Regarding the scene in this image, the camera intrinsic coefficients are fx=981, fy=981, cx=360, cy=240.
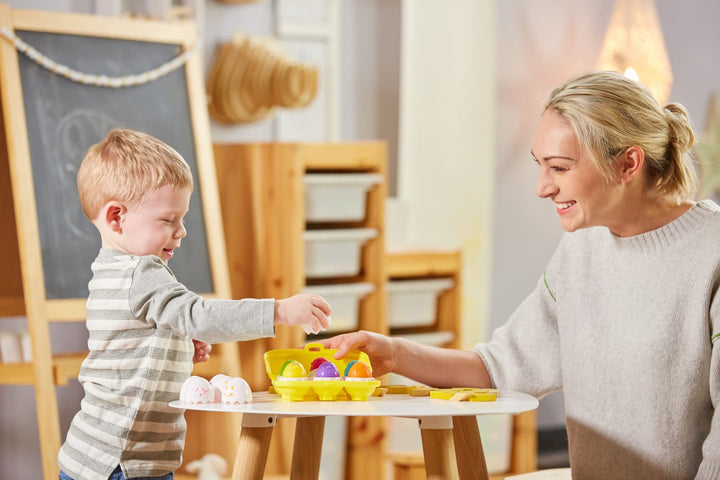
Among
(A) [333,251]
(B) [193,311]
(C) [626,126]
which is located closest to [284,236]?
(A) [333,251]

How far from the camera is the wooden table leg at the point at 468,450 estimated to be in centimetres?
148

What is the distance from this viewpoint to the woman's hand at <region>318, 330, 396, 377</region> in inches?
60.6

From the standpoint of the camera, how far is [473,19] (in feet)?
12.2

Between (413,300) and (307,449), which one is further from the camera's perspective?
(413,300)

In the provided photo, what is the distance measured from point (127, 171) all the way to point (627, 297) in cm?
83

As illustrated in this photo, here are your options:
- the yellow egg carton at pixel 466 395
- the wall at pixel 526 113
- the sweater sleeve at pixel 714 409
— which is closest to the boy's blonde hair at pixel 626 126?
the sweater sleeve at pixel 714 409

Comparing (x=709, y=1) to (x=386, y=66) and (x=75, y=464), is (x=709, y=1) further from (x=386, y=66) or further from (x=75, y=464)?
(x=75, y=464)

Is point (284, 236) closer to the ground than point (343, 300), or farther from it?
farther from it

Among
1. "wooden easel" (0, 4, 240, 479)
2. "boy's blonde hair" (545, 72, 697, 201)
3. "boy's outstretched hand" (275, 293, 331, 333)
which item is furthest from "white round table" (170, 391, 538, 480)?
"wooden easel" (0, 4, 240, 479)

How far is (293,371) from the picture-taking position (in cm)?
136

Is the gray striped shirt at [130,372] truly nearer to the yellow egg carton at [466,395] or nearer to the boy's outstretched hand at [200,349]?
the boy's outstretched hand at [200,349]

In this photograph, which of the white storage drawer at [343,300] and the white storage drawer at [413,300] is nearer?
the white storage drawer at [343,300]

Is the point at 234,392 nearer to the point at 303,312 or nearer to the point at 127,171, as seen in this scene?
→ the point at 303,312

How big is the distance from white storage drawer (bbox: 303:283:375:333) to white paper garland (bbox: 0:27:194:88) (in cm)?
74
